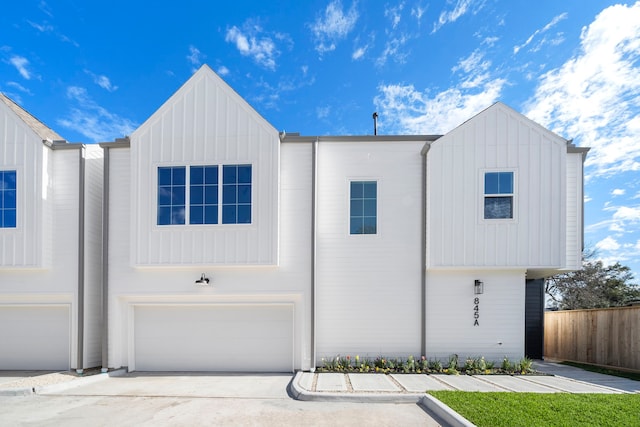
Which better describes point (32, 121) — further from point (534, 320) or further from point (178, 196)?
point (534, 320)

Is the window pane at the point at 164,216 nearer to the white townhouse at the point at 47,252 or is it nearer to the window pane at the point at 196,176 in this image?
the window pane at the point at 196,176

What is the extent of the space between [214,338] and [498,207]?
7.75 metres

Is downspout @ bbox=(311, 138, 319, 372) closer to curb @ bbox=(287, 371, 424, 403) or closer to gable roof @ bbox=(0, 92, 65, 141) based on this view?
curb @ bbox=(287, 371, 424, 403)

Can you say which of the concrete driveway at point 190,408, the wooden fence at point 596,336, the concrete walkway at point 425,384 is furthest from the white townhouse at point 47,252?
the wooden fence at point 596,336

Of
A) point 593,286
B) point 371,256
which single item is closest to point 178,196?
point 371,256

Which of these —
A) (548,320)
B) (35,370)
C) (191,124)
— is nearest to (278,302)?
(191,124)

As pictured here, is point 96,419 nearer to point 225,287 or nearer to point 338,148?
point 225,287

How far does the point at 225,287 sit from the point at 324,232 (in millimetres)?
2774

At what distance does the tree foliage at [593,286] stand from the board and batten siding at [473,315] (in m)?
14.3

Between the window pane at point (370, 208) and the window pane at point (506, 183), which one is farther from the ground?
the window pane at point (506, 183)

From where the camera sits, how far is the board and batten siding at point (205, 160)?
7891mm

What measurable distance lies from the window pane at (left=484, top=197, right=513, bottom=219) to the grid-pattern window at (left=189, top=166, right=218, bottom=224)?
6.59 meters

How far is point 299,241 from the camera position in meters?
8.16

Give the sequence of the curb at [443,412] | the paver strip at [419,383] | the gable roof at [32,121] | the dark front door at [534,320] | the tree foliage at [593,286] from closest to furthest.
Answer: the curb at [443,412] < the paver strip at [419,383] < the gable roof at [32,121] < the dark front door at [534,320] < the tree foliage at [593,286]
